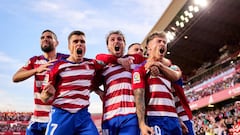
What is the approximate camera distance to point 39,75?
4.70 m

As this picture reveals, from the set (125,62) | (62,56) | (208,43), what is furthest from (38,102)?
(208,43)

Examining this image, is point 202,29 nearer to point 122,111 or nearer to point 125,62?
point 125,62

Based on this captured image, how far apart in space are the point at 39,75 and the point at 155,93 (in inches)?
64.0

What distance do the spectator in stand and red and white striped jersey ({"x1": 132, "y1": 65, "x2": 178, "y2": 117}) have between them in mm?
1261

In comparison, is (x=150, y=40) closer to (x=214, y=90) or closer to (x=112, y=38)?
(x=112, y=38)

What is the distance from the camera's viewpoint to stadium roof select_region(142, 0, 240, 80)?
22.3 meters

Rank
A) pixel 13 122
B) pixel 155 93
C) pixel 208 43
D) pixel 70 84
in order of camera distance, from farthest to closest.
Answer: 1. pixel 13 122
2. pixel 208 43
3. pixel 70 84
4. pixel 155 93

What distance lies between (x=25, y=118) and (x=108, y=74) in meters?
30.3

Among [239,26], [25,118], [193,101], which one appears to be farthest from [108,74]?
[25,118]

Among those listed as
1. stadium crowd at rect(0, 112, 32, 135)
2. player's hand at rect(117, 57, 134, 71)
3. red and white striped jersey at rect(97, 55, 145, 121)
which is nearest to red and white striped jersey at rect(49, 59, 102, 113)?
red and white striped jersey at rect(97, 55, 145, 121)

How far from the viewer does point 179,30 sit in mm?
26062

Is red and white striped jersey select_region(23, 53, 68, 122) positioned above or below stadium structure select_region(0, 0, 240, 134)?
below

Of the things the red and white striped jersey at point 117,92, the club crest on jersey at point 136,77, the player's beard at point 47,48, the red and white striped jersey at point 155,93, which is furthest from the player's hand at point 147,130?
the player's beard at point 47,48

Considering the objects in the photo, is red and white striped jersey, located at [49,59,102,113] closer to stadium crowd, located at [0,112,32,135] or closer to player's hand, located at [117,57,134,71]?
player's hand, located at [117,57,134,71]
